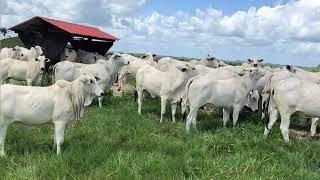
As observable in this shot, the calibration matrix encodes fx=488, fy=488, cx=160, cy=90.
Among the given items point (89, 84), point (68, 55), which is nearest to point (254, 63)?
point (89, 84)

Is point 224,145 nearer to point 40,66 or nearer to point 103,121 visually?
point 103,121

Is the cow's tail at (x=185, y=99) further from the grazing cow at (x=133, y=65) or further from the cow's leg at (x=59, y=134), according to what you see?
the grazing cow at (x=133, y=65)

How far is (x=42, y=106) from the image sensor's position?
31.1 feet

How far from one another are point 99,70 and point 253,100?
5.59m

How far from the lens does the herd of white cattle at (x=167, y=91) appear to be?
9.47 m

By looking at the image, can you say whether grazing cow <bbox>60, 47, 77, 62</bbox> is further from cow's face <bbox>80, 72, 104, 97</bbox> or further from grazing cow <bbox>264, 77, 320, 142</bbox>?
grazing cow <bbox>264, 77, 320, 142</bbox>

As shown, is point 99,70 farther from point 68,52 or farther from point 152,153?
point 68,52

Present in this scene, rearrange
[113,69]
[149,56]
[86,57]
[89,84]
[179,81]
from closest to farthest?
1. [89,84]
2. [179,81]
3. [113,69]
4. [149,56]
5. [86,57]

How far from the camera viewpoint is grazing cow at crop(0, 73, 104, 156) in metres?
9.26

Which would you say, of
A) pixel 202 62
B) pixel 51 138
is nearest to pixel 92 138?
pixel 51 138

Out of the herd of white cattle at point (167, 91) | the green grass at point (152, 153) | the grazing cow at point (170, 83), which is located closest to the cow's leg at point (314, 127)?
the herd of white cattle at point (167, 91)

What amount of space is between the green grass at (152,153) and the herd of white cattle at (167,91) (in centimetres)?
62

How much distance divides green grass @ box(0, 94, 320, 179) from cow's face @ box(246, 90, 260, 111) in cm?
267

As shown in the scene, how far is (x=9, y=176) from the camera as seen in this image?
789 centimetres
